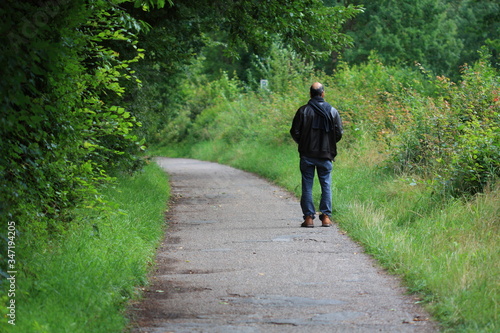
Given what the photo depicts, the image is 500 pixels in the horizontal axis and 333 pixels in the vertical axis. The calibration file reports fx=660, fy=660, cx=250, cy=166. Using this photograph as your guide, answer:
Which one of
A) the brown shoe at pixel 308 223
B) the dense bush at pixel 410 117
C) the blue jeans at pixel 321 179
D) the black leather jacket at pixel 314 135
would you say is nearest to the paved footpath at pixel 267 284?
the brown shoe at pixel 308 223

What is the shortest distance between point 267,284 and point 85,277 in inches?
69.0

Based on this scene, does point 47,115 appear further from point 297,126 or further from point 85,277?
point 297,126

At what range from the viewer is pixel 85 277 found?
5.76m

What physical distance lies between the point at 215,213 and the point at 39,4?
6137 millimetres

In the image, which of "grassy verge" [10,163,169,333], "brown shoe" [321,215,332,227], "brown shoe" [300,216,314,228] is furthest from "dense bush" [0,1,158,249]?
"brown shoe" [321,215,332,227]

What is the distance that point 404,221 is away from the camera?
936 cm

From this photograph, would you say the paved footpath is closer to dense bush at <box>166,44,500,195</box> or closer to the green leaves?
the green leaves

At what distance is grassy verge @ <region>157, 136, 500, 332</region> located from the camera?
530 centimetres

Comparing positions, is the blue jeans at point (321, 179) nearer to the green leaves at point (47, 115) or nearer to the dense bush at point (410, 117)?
the dense bush at point (410, 117)

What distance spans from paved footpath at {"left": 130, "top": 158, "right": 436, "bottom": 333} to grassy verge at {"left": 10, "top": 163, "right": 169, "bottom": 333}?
23 cm

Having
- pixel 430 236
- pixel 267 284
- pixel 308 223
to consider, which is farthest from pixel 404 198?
pixel 267 284

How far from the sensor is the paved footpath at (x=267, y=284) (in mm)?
5195

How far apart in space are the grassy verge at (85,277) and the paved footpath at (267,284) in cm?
23

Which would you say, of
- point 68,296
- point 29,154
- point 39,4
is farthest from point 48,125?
point 68,296
